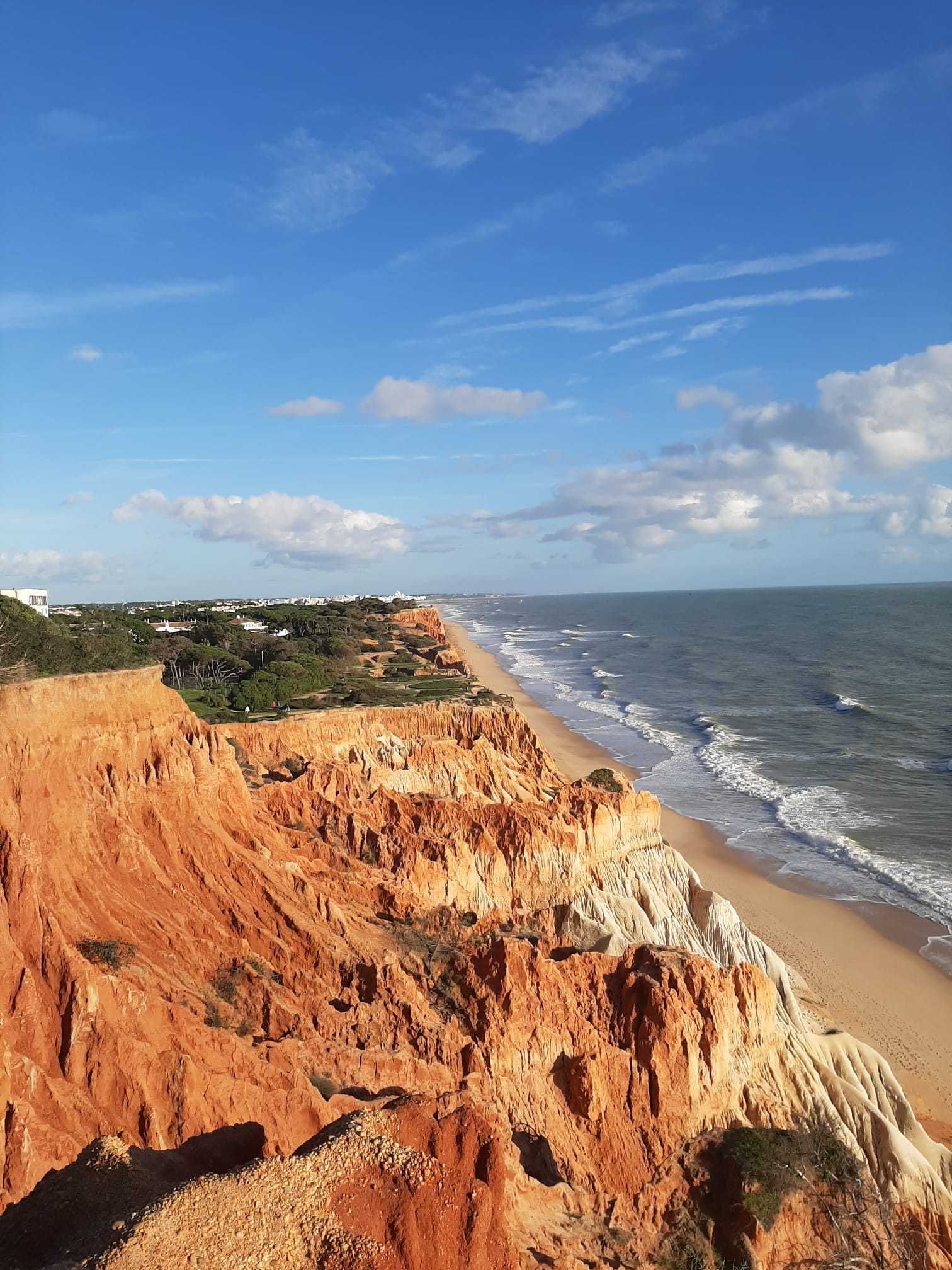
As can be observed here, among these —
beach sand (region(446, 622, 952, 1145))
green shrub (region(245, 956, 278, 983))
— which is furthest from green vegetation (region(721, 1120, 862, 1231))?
green shrub (region(245, 956, 278, 983))

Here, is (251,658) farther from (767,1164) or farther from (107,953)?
(767,1164)

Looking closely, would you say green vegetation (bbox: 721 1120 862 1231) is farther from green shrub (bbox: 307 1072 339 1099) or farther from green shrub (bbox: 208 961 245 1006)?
green shrub (bbox: 208 961 245 1006)

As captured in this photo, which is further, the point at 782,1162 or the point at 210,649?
the point at 210,649

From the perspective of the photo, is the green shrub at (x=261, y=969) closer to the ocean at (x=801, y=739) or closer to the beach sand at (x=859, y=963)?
the beach sand at (x=859, y=963)

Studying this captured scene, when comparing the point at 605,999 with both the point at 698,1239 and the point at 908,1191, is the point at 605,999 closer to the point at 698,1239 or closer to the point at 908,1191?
the point at 698,1239

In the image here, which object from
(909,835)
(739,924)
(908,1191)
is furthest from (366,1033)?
(909,835)

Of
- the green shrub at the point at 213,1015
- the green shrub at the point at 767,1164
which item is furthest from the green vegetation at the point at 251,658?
the green shrub at the point at 767,1164

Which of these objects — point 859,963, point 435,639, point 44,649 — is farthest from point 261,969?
point 435,639
